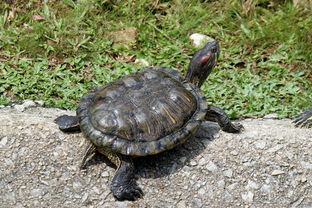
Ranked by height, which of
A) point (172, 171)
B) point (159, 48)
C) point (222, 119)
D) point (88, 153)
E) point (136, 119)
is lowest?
point (159, 48)

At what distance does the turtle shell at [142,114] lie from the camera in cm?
428

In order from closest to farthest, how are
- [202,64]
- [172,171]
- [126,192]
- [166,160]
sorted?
1. [126,192]
2. [172,171]
3. [166,160]
4. [202,64]

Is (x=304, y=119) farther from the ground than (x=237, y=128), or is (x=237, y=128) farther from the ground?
(x=237, y=128)

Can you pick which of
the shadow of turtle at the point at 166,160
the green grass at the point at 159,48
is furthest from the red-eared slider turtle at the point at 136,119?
the green grass at the point at 159,48

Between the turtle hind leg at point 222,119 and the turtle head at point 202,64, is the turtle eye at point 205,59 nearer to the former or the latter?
the turtle head at point 202,64

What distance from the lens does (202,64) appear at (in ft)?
17.4

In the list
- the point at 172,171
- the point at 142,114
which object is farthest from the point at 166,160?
the point at 142,114

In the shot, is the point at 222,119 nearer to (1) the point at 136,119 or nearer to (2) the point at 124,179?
(1) the point at 136,119

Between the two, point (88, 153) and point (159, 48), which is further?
point (159, 48)

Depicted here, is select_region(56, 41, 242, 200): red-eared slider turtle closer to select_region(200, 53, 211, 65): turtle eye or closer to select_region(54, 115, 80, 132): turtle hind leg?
select_region(54, 115, 80, 132): turtle hind leg

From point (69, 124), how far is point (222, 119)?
1.58 m

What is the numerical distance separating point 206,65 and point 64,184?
2111 millimetres

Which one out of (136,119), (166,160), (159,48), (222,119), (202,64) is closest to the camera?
(136,119)

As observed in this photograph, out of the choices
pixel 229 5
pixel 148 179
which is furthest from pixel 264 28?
pixel 148 179
